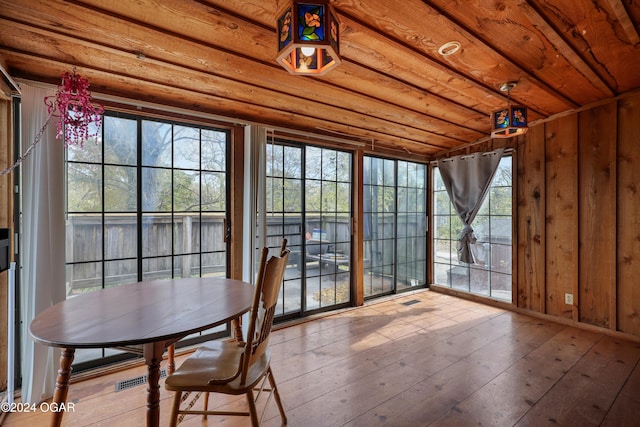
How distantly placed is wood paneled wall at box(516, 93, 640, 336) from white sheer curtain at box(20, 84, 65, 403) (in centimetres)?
471

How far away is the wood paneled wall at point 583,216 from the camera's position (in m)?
2.98

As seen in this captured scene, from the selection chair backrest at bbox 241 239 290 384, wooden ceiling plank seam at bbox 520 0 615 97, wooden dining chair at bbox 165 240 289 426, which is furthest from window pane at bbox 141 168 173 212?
wooden ceiling plank seam at bbox 520 0 615 97

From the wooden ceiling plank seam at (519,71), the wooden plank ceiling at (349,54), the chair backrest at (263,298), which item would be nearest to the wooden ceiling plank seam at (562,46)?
the wooden plank ceiling at (349,54)

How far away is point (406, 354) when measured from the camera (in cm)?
266

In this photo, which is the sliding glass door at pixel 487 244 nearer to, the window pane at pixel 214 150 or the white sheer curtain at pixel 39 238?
the window pane at pixel 214 150

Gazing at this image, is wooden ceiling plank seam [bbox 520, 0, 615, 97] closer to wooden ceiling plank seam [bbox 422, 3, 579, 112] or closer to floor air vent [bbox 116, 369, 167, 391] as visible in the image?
wooden ceiling plank seam [bbox 422, 3, 579, 112]

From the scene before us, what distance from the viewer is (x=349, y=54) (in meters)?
2.06

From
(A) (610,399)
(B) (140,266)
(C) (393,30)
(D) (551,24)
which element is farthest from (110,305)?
(A) (610,399)

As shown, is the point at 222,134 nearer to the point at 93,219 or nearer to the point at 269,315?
the point at 93,219

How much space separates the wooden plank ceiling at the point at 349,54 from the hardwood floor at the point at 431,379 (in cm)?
227

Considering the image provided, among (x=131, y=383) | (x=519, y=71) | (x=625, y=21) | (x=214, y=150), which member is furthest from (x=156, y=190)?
(x=625, y=21)

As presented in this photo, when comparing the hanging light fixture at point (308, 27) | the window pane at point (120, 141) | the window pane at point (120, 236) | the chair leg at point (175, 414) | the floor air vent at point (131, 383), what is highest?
the hanging light fixture at point (308, 27)

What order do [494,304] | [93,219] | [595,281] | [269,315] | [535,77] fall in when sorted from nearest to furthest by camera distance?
[269,315]
[93,219]
[535,77]
[595,281]
[494,304]

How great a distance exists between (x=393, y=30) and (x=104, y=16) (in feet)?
5.31
